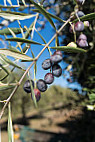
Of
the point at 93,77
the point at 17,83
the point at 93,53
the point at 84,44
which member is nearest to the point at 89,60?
the point at 93,53

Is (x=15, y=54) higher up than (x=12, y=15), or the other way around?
(x=12, y=15)

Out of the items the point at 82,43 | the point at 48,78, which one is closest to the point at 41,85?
the point at 48,78

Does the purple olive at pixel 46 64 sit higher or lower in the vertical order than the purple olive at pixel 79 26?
lower

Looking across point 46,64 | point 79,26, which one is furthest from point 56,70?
point 79,26

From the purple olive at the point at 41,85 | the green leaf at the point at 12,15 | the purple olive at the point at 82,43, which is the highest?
the green leaf at the point at 12,15

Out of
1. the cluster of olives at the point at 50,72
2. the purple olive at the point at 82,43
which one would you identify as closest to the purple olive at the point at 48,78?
the cluster of olives at the point at 50,72

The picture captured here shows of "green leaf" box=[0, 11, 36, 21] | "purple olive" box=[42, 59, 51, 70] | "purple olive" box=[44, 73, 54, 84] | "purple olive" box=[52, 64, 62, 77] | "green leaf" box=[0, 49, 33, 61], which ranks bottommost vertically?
"purple olive" box=[44, 73, 54, 84]

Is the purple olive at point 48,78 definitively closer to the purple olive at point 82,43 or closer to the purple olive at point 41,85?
the purple olive at point 41,85

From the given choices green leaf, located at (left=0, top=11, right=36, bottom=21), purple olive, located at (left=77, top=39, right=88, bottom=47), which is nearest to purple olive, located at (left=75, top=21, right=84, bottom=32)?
purple olive, located at (left=77, top=39, right=88, bottom=47)

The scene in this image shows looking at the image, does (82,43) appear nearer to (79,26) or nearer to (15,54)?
(79,26)

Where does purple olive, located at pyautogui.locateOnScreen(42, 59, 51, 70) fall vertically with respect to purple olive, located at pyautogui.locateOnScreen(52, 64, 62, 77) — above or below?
above

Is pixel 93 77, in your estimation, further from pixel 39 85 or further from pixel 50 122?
pixel 50 122

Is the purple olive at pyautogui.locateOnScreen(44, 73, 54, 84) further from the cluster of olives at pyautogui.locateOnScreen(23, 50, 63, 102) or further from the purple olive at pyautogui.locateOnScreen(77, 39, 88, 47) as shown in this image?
the purple olive at pyautogui.locateOnScreen(77, 39, 88, 47)
